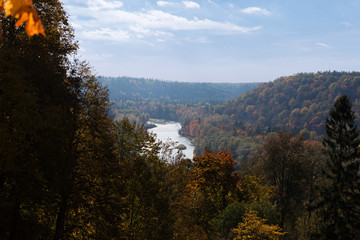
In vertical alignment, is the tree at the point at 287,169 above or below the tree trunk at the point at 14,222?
below

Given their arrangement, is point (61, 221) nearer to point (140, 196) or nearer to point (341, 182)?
point (140, 196)

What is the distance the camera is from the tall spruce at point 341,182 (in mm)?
25594

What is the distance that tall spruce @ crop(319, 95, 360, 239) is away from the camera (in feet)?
84.0

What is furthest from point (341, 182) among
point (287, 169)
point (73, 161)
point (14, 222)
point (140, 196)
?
point (14, 222)

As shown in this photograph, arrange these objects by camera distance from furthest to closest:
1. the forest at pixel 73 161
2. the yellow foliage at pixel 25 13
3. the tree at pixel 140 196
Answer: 1. the tree at pixel 140 196
2. the forest at pixel 73 161
3. the yellow foliage at pixel 25 13

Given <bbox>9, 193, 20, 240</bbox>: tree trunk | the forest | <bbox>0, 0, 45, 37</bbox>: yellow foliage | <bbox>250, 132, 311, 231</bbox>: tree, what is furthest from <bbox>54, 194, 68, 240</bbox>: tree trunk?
<bbox>250, 132, 311, 231</bbox>: tree

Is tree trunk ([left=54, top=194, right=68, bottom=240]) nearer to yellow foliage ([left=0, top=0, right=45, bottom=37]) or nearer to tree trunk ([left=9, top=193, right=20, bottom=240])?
tree trunk ([left=9, top=193, right=20, bottom=240])

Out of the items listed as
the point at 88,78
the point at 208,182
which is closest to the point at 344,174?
the point at 208,182

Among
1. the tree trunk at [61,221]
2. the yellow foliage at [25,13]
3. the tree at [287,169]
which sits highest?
the yellow foliage at [25,13]

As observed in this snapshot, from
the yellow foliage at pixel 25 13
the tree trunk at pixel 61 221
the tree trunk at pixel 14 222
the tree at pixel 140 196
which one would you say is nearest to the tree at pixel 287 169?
the tree at pixel 140 196

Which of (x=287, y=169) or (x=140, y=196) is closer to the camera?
(x=140, y=196)

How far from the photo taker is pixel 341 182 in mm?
26219

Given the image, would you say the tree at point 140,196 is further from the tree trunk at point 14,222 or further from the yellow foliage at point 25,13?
the yellow foliage at point 25,13

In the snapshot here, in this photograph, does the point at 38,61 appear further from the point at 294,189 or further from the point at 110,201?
the point at 294,189
